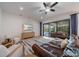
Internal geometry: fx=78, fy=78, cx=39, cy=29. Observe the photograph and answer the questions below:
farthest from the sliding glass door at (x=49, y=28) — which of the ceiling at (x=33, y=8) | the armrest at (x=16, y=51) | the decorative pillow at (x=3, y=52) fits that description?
the decorative pillow at (x=3, y=52)

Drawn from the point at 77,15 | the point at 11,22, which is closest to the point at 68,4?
the point at 77,15

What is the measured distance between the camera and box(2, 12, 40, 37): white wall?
4.22ft

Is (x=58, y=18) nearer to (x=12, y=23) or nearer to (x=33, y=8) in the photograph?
(x=33, y=8)

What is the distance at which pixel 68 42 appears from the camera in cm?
137

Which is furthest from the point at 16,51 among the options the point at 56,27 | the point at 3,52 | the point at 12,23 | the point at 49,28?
the point at 56,27

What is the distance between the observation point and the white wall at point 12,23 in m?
1.29

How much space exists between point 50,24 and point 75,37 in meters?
0.50

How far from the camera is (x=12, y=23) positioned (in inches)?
53.7

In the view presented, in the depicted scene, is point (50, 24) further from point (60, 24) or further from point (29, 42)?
point (29, 42)

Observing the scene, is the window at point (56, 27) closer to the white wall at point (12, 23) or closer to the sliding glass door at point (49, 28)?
the sliding glass door at point (49, 28)

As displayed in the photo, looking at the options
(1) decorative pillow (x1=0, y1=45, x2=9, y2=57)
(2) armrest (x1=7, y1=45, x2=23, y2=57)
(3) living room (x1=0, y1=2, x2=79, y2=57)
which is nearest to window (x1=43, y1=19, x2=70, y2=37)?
(3) living room (x1=0, y1=2, x2=79, y2=57)

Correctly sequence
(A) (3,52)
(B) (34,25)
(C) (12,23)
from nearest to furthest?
(A) (3,52) → (C) (12,23) → (B) (34,25)

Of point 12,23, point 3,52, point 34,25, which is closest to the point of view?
point 3,52

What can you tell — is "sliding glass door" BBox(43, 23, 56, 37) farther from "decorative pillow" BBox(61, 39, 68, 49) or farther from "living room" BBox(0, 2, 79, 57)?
"decorative pillow" BBox(61, 39, 68, 49)
